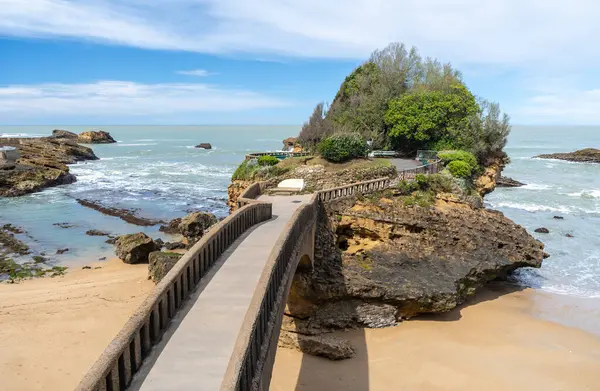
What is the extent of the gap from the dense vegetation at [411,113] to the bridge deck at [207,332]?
2000 centimetres

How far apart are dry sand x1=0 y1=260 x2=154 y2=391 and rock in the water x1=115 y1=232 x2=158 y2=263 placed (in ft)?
3.14

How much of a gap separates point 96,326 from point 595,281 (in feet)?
86.1

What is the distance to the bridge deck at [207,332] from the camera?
6.80 meters

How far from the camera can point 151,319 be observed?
7695 mm

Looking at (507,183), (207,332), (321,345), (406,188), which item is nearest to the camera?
(207,332)

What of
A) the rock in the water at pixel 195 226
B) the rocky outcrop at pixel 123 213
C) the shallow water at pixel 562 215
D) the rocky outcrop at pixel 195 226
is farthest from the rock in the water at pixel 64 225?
the shallow water at pixel 562 215

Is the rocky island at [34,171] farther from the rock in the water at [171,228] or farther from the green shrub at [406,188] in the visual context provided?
the green shrub at [406,188]

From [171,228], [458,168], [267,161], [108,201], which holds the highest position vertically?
[267,161]

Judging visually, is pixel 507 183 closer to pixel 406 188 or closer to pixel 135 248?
pixel 406 188

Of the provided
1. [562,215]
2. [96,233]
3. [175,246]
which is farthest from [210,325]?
[562,215]

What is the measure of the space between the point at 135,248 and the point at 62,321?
28.1 feet

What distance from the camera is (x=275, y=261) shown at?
1004cm

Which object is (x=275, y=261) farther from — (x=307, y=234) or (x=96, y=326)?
(x=96, y=326)

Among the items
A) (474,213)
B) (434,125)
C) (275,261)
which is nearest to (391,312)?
(474,213)
